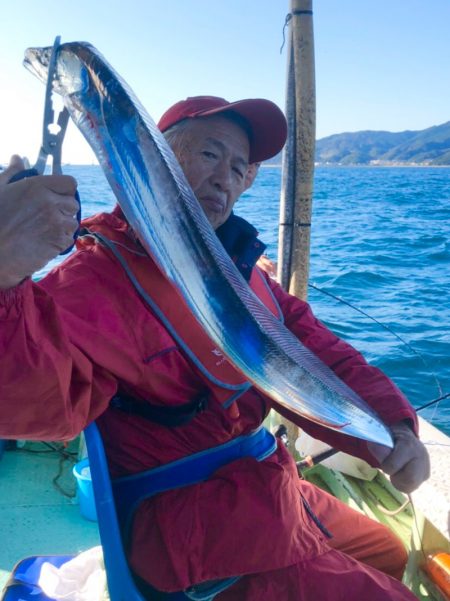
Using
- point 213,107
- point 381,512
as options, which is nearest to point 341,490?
point 381,512

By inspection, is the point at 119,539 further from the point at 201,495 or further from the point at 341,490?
the point at 341,490

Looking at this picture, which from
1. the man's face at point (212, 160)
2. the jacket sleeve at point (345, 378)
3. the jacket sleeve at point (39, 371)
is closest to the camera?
the jacket sleeve at point (39, 371)

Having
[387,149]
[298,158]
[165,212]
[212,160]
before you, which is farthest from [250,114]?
[387,149]

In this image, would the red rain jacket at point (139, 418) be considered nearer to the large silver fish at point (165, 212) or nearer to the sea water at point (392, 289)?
the large silver fish at point (165, 212)

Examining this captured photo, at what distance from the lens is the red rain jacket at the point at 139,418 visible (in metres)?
1.33

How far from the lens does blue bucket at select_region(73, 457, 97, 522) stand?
121 inches

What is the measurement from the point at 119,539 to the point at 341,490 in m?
2.26

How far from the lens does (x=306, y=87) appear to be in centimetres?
333

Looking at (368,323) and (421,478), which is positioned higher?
(421,478)

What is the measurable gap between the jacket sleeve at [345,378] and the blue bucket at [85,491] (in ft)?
4.56

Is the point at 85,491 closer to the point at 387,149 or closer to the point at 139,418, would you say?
Answer: the point at 139,418

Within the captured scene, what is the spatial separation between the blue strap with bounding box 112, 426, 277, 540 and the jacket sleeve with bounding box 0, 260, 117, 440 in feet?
1.41

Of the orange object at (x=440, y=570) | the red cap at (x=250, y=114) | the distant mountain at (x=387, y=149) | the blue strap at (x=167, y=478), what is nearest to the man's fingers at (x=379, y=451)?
the blue strap at (x=167, y=478)

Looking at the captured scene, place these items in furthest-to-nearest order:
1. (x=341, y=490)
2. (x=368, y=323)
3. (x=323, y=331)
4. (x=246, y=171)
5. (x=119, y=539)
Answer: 1. (x=368, y=323)
2. (x=341, y=490)
3. (x=323, y=331)
4. (x=246, y=171)
5. (x=119, y=539)
